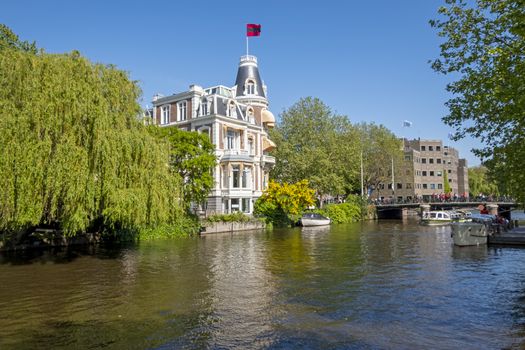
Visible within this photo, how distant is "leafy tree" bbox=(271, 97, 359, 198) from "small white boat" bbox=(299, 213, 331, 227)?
24.0 feet

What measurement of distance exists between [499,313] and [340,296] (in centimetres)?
504

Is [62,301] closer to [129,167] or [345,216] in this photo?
[129,167]

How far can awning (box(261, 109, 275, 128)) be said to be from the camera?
6450 cm

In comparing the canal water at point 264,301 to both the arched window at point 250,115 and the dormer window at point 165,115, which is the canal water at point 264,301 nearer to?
the dormer window at point 165,115

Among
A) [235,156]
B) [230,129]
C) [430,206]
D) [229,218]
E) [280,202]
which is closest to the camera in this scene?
[229,218]

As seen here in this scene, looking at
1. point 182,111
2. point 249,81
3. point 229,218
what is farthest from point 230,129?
point 229,218

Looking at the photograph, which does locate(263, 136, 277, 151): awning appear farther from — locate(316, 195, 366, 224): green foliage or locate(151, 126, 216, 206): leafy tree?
locate(151, 126, 216, 206): leafy tree

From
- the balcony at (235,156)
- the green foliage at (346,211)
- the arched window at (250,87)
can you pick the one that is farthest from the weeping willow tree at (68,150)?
the arched window at (250,87)

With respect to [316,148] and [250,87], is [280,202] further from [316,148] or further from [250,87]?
[250,87]

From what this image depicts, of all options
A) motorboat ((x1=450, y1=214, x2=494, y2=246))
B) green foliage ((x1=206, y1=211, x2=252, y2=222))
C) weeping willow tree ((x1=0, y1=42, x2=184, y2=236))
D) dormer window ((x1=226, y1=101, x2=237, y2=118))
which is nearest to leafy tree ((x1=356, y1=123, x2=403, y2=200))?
dormer window ((x1=226, y1=101, x2=237, y2=118))

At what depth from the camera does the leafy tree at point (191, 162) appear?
4088 cm

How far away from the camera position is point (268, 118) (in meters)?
64.6

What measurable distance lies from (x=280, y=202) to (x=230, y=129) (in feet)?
38.5

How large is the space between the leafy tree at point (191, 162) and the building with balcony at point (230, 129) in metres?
6.51
